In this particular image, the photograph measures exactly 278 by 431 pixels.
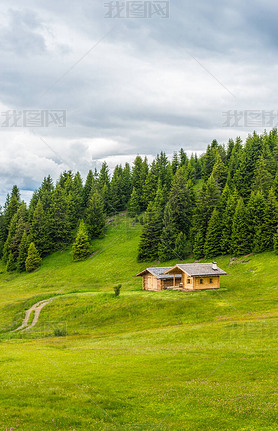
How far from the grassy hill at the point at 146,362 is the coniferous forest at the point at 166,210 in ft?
71.9

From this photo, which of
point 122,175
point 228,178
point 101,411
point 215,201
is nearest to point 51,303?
point 101,411

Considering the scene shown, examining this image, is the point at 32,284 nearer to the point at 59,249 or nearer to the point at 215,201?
the point at 59,249

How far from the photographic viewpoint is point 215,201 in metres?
93.0

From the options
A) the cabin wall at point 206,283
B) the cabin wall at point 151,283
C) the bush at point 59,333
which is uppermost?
the cabin wall at point 206,283

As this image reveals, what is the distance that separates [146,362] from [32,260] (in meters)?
83.8

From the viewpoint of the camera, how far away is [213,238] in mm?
82062

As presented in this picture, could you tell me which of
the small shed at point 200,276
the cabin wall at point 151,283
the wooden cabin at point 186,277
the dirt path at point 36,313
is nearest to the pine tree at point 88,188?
the cabin wall at point 151,283

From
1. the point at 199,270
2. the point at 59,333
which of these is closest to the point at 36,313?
the point at 59,333

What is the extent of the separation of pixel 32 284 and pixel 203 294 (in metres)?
49.3

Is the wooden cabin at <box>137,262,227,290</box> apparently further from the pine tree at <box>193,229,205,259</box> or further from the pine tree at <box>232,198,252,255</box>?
the pine tree at <box>193,229,205,259</box>

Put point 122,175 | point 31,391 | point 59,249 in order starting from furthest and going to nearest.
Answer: point 122,175 → point 59,249 → point 31,391

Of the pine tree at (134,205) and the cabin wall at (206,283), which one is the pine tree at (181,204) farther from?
the cabin wall at (206,283)

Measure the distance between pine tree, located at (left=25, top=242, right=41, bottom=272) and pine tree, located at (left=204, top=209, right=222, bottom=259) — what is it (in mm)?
49425

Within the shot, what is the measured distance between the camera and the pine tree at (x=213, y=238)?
3194 inches
